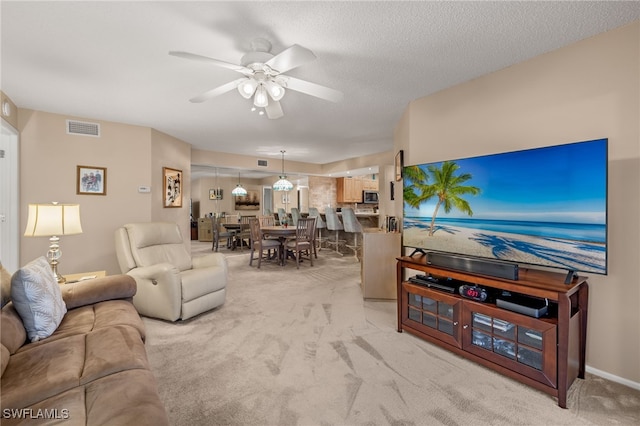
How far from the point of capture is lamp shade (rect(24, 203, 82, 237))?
2232 millimetres

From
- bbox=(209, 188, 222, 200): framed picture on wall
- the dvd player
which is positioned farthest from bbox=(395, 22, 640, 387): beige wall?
bbox=(209, 188, 222, 200): framed picture on wall

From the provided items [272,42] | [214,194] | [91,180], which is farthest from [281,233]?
[214,194]

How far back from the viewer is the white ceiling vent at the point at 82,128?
3598 mm

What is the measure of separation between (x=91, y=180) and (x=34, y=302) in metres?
2.84

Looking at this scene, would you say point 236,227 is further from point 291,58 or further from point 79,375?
point 79,375

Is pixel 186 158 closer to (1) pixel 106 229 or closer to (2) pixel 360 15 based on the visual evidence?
(1) pixel 106 229

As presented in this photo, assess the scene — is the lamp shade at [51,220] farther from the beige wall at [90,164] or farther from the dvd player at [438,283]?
the dvd player at [438,283]

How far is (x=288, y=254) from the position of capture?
6258mm

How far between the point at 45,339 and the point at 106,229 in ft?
9.30

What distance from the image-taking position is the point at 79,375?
3.86 ft

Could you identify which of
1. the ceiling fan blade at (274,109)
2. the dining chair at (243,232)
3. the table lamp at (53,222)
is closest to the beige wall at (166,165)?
the table lamp at (53,222)

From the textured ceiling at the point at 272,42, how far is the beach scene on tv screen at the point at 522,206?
85 centimetres

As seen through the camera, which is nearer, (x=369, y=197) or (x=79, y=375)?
Result: (x=79, y=375)

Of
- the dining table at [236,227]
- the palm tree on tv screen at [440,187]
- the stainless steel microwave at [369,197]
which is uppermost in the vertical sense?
the stainless steel microwave at [369,197]
